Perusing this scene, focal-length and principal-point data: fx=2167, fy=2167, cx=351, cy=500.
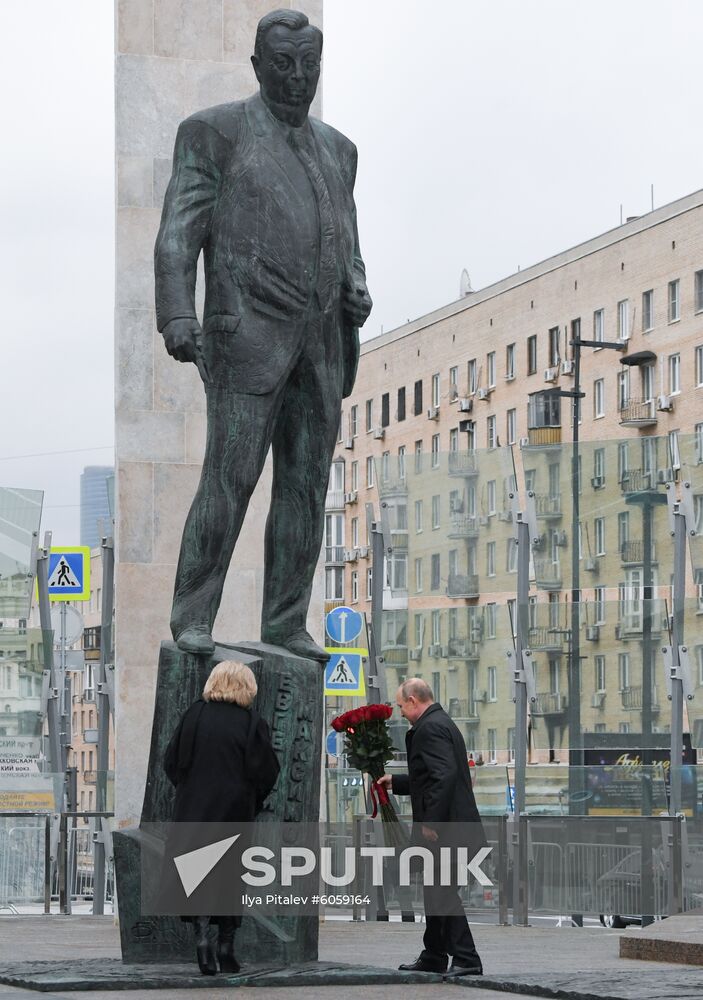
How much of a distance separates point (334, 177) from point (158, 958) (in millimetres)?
3634

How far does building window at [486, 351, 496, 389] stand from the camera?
8269 centimetres

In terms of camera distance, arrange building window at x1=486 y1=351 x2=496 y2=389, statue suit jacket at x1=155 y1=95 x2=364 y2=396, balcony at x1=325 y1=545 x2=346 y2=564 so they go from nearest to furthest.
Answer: statue suit jacket at x1=155 y1=95 x2=364 y2=396 < building window at x1=486 y1=351 x2=496 y2=389 < balcony at x1=325 y1=545 x2=346 y2=564

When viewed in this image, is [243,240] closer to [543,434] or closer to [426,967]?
[426,967]

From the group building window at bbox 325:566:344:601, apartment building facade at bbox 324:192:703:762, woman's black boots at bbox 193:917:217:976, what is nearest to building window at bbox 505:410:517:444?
building window at bbox 325:566:344:601

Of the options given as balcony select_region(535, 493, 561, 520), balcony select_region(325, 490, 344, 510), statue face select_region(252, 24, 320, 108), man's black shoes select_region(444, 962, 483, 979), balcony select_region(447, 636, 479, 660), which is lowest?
man's black shoes select_region(444, 962, 483, 979)

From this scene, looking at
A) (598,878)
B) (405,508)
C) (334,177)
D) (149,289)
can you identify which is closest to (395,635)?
(405,508)

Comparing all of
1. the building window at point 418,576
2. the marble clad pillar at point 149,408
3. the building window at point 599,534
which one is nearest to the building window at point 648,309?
the building window at point 418,576

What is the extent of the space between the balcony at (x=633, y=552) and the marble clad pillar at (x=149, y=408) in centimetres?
331

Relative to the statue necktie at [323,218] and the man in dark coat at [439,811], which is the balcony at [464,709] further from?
the statue necktie at [323,218]

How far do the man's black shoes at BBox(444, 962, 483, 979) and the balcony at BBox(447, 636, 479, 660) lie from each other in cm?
879

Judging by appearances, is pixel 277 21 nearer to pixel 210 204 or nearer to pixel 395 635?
pixel 210 204

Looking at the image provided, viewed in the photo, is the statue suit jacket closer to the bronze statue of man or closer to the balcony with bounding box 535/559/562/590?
the bronze statue of man

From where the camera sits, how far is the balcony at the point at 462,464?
18934mm

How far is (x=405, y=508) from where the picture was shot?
63.7 ft
